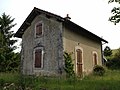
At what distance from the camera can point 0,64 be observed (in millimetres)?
31703

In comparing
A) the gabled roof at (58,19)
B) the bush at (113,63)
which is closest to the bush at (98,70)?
the gabled roof at (58,19)

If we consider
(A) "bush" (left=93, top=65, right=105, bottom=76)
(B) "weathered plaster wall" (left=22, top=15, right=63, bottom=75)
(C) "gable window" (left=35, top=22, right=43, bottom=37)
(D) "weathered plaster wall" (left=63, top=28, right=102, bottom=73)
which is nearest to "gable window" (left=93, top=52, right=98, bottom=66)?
(D) "weathered plaster wall" (left=63, top=28, right=102, bottom=73)

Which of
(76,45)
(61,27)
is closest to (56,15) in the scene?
(61,27)

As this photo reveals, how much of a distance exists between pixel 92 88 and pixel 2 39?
23.1 meters

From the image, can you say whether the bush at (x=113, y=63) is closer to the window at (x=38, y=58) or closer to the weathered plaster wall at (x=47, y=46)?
the weathered plaster wall at (x=47, y=46)

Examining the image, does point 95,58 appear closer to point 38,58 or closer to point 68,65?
point 68,65

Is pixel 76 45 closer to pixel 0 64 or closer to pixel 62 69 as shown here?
pixel 62 69

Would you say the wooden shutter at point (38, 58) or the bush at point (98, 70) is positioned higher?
the wooden shutter at point (38, 58)

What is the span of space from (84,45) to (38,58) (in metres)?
4.94

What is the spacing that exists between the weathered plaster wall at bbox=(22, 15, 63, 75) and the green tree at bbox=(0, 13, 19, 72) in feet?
32.2

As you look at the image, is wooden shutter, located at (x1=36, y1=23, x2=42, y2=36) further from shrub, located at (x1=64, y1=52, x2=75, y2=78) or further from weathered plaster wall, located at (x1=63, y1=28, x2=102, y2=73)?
shrub, located at (x1=64, y1=52, x2=75, y2=78)

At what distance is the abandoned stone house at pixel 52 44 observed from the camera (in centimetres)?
1888

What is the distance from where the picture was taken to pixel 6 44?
110 feet

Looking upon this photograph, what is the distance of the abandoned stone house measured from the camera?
1888cm
